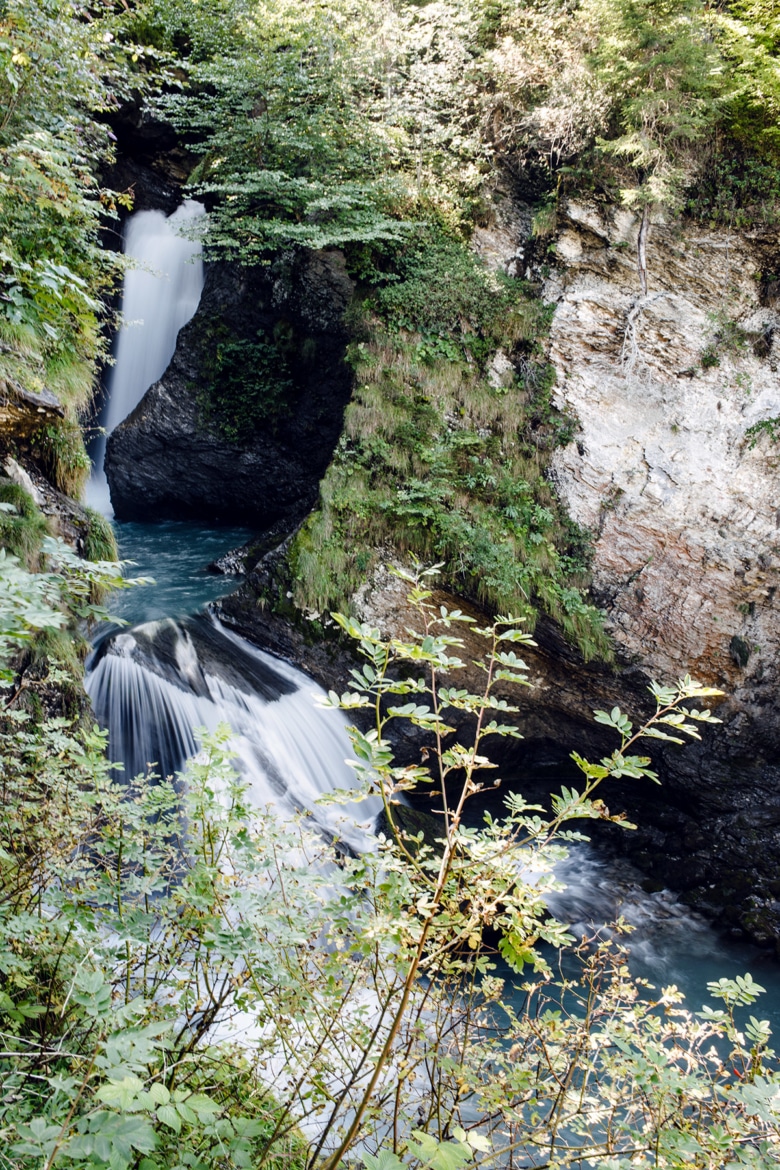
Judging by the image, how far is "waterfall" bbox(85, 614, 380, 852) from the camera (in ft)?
19.3

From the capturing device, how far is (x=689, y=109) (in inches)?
301

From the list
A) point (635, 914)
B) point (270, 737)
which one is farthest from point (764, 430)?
point (270, 737)

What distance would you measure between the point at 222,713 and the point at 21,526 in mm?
2648

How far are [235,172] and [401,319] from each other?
3.67 meters

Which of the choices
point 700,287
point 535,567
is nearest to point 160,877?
point 535,567

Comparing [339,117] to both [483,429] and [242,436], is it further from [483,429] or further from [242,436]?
[242,436]

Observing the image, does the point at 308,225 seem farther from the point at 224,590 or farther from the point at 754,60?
the point at 754,60

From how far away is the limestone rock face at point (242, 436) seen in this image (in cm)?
1084

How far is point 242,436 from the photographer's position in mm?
11664

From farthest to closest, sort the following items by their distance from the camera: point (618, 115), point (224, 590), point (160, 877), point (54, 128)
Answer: point (224, 590) → point (618, 115) → point (54, 128) → point (160, 877)

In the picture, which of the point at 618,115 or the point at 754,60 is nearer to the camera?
the point at 754,60

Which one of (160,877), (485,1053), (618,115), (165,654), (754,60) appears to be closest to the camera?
(485,1053)

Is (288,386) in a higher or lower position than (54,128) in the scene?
lower

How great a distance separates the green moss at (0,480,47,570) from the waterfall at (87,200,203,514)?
26.3ft
